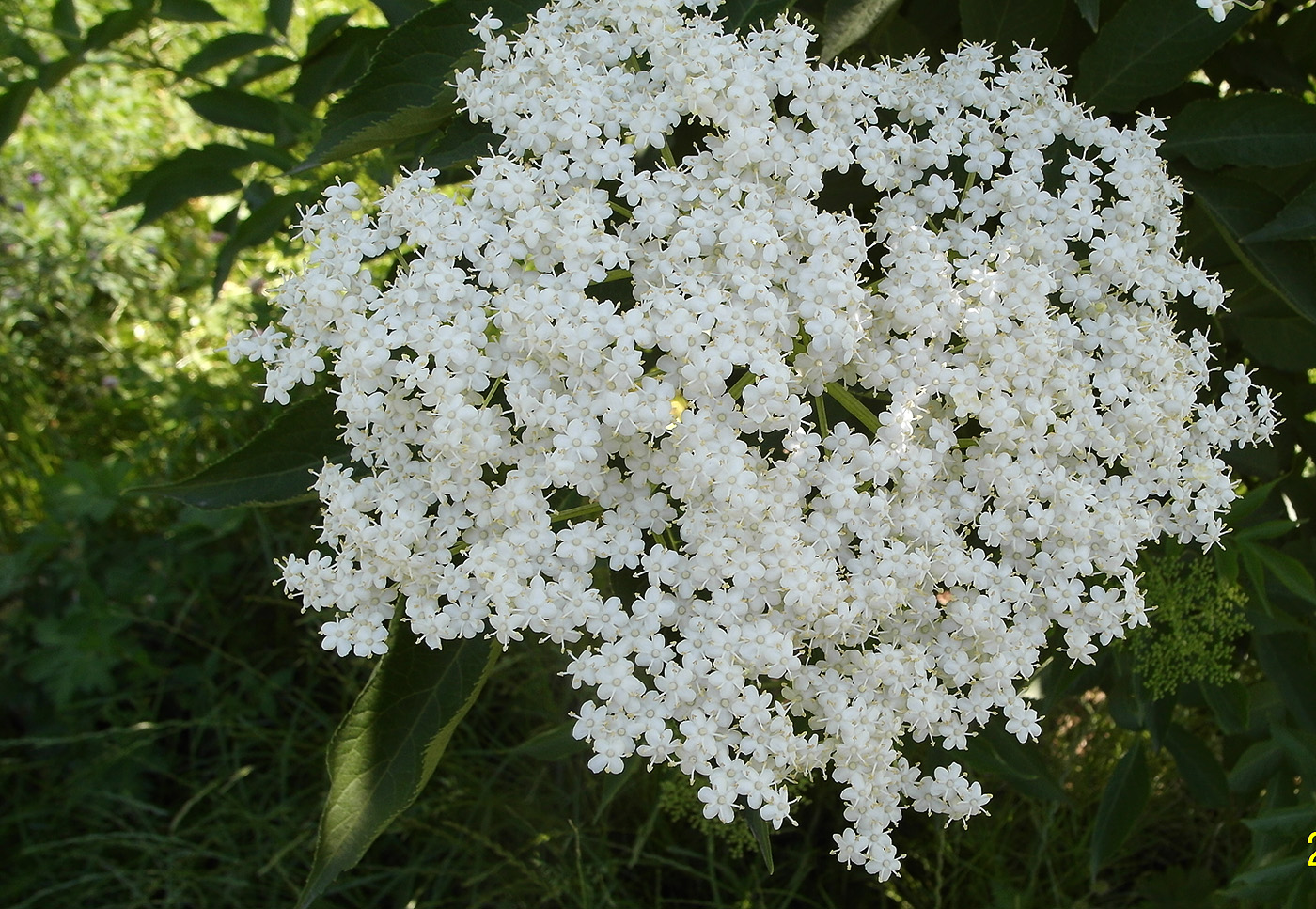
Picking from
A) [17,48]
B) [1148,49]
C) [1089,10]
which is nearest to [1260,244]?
[1148,49]

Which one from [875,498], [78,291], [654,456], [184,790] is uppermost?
[78,291]

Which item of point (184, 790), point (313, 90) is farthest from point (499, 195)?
point (184, 790)

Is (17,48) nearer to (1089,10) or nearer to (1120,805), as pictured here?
(1089,10)

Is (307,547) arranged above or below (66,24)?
below

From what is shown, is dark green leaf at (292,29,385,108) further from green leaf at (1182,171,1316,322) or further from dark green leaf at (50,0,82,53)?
green leaf at (1182,171,1316,322)

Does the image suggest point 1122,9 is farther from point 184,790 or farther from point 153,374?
point 153,374
